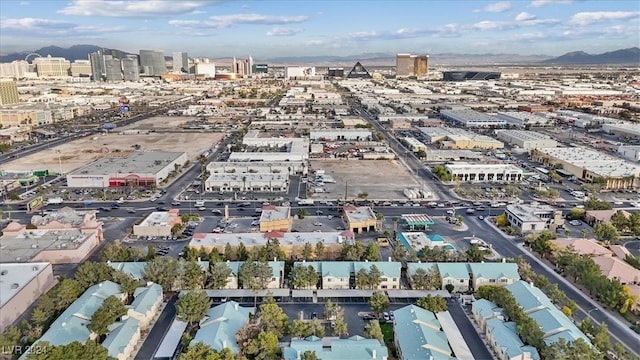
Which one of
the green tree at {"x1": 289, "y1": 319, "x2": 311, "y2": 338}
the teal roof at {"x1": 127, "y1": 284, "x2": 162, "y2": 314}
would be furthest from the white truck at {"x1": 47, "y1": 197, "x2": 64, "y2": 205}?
the green tree at {"x1": 289, "y1": 319, "x2": 311, "y2": 338}

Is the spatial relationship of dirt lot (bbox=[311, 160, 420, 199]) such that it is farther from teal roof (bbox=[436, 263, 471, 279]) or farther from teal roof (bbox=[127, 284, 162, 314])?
teal roof (bbox=[127, 284, 162, 314])

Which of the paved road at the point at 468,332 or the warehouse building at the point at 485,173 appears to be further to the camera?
the warehouse building at the point at 485,173

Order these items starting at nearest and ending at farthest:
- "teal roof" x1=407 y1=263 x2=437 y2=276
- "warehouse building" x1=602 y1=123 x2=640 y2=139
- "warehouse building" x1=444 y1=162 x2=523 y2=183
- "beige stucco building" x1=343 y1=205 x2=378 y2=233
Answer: "teal roof" x1=407 y1=263 x2=437 y2=276 < "beige stucco building" x1=343 y1=205 x2=378 y2=233 < "warehouse building" x1=444 y1=162 x2=523 y2=183 < "warehouse building" x1=602 y1=123 x2=640 y2=139

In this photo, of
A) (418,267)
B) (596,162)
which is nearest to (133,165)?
(418,267)

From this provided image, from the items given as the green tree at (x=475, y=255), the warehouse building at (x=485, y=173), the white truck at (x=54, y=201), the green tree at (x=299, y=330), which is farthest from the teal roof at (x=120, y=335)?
the warehouse building at (x=485, y=173)

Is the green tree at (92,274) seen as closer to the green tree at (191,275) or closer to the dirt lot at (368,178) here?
the green tree at (191,275)
